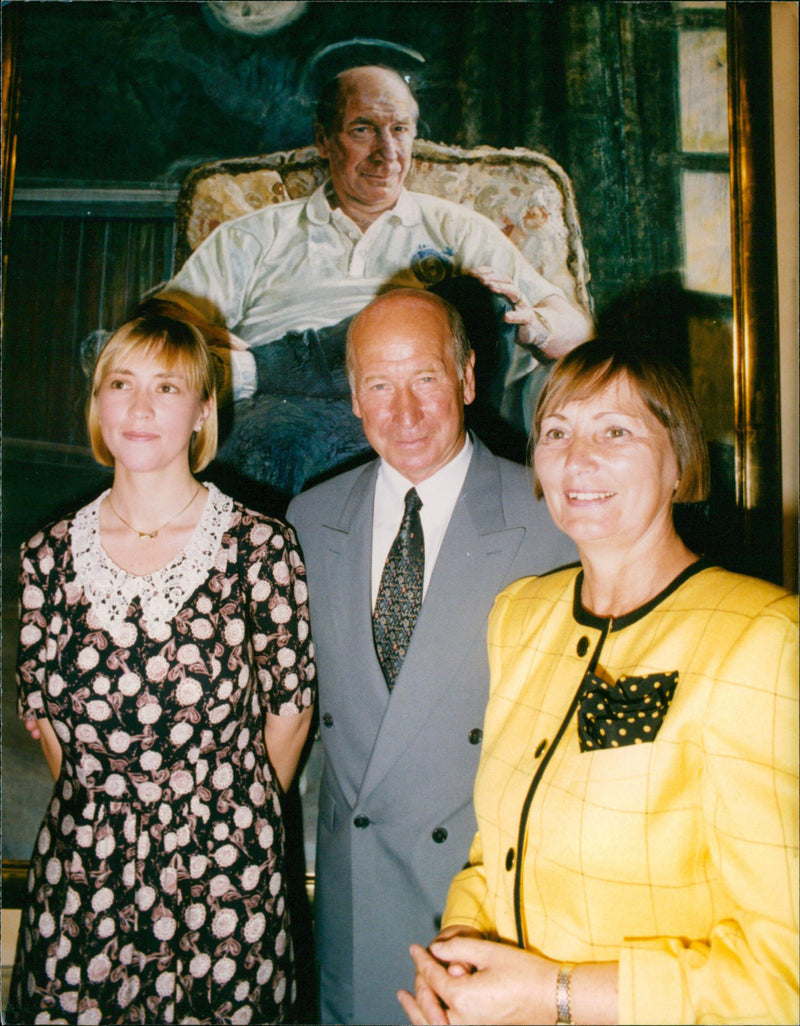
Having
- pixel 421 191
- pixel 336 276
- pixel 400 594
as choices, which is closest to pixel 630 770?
pixel 400 594

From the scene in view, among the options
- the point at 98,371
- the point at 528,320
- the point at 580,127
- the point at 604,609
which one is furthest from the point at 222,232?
the point at 604,609

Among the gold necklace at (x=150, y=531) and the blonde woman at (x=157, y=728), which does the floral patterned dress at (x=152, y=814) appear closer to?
the blonde woman at (x=157, y=728)

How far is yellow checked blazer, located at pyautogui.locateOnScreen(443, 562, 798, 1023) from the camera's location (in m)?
0.99

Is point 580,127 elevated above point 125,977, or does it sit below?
above

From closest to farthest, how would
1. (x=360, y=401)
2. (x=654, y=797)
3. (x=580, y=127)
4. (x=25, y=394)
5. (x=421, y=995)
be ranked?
(x=654, y=797) → (x=421, y=995) → (x=360, y=401) → (x=580, y=127) → (x=25, y=394)

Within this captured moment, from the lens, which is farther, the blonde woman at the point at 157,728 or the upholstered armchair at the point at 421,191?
the upholstered armchair at the point at 421,191

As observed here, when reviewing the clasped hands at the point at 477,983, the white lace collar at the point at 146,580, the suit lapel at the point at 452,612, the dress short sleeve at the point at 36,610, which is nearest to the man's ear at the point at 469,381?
the suit lapel at the point at 452,612

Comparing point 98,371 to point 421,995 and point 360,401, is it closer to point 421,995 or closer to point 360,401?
point 360,401

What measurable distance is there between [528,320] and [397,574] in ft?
3.23

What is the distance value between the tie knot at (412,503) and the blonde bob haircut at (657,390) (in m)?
0.61

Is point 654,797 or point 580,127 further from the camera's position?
point 580,127

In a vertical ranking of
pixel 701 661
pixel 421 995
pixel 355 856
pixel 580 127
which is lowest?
pixel 421 995

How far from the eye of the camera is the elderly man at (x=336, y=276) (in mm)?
2156

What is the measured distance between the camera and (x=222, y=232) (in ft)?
7.25
